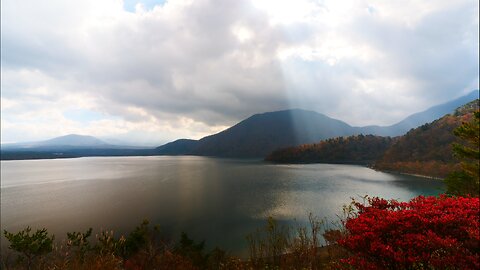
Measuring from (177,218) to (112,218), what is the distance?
902 centimetres

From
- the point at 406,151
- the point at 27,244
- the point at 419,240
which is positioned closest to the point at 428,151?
the point at 406,151

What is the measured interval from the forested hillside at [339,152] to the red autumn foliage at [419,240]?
167645 millimetres

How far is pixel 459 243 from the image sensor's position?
18.8ft

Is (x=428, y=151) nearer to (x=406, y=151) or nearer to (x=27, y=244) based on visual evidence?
(x=406, y=151)

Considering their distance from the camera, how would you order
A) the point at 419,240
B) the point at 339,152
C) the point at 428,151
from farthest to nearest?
the point at 339,152
the point at 428,151
the point at 419,240

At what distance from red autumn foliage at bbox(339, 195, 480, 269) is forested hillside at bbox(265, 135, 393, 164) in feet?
550

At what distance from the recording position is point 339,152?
17450cm

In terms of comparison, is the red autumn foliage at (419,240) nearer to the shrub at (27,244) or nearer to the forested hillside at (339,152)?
the shrub at (27,244)

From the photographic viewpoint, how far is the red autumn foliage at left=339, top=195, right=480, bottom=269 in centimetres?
547

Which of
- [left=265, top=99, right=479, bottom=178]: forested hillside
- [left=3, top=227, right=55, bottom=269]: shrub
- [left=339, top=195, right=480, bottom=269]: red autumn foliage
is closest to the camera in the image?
[left=339, top=195, right=480, bottom=269]: red autumn foliage

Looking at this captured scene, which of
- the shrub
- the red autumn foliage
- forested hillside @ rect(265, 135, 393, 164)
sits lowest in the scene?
the shrub

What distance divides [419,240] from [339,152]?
18098 centimetres

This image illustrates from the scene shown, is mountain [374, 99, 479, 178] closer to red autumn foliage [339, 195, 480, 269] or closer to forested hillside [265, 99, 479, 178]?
forested hillside [265, 99, 479, 178]

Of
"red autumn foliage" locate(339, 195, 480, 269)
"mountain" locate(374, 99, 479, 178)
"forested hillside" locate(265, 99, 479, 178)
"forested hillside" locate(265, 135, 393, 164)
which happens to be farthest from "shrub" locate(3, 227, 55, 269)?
"forested hillside" locate(265, 135, 393, 164)
